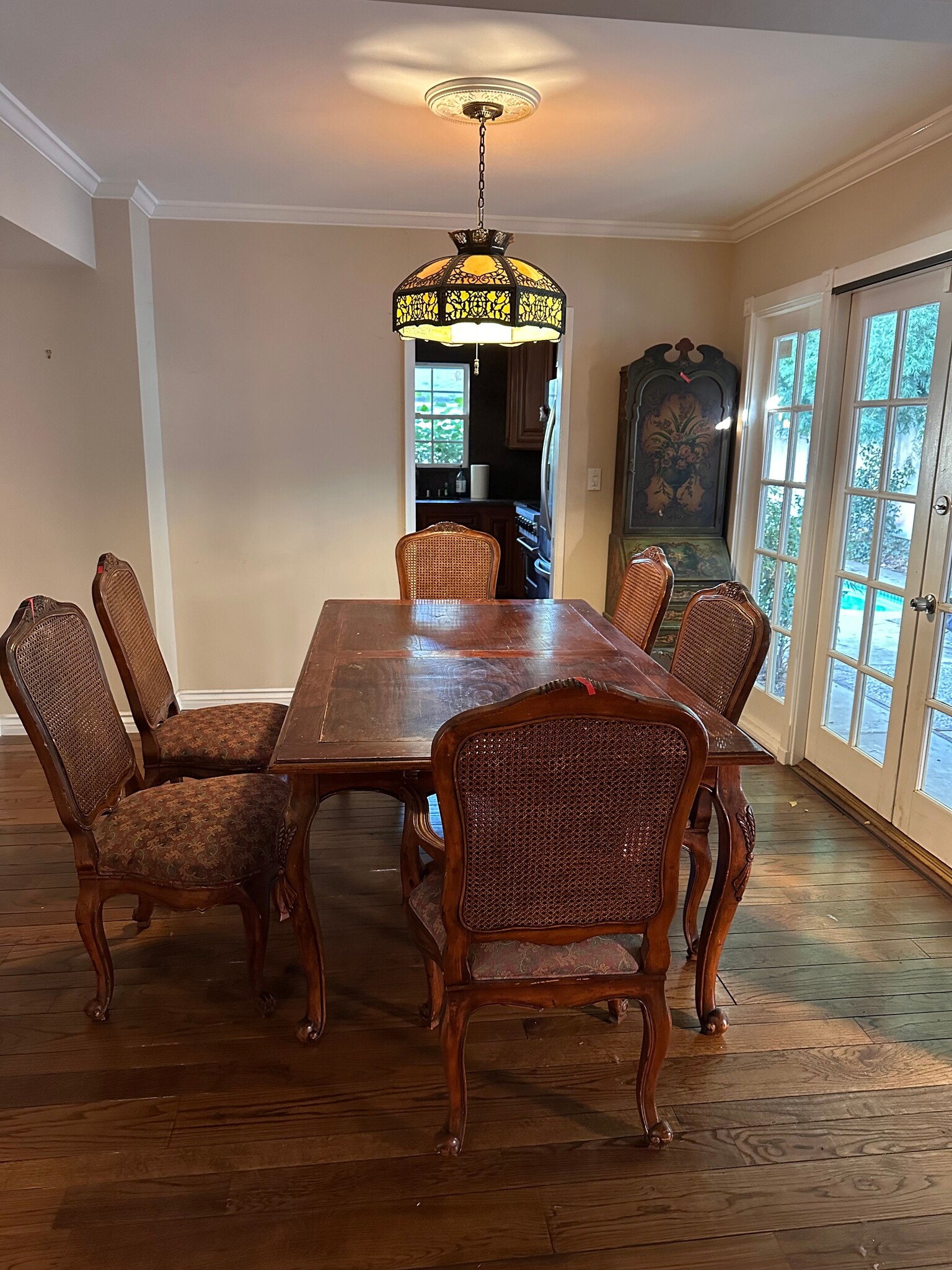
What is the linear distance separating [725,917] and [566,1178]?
686mm

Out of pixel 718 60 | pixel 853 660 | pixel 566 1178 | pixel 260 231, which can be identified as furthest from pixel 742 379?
pixel 566 1178

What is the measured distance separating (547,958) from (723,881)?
579 millimetres

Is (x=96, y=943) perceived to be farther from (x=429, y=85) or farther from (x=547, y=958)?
(x=429, y=85)

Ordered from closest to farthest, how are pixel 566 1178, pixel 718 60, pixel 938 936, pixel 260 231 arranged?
pixel 566 1178, pixel 718 60, pixel 938 936, pixel 260 231

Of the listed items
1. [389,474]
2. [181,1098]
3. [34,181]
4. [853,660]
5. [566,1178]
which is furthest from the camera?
[389,474]

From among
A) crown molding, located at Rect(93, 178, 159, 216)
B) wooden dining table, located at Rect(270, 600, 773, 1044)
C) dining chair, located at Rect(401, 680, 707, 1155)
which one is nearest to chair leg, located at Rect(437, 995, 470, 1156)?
dining chair, located at Rect(401, 680, 707, 1155)

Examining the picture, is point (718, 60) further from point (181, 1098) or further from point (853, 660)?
point (181, 1098)

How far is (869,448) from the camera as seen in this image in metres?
3.32

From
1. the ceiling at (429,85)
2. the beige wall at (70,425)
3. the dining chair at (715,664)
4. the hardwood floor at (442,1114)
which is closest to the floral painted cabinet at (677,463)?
the ceiling at (429,85)

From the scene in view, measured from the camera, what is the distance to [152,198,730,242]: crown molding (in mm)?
3893

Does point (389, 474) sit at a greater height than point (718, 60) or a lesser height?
lesser

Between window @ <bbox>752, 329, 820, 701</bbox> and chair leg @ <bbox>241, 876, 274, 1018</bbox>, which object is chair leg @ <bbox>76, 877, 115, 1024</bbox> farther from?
window @ <bbox>752, 329, 820, 701</bbox>

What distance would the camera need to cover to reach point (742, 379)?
4156mm

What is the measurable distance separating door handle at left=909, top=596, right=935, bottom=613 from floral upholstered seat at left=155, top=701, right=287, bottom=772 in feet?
7.16
